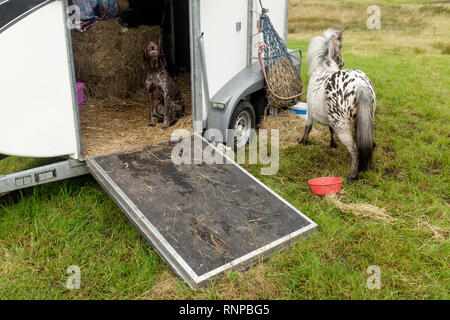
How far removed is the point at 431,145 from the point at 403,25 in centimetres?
1851

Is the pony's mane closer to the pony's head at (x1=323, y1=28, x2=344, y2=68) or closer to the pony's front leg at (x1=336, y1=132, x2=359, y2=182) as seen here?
the pony's head at (x1=323, y1=28, x2=344, y2=68)

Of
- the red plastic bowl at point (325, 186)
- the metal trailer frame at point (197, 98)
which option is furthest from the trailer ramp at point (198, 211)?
the red plastic bowl at point (325, 186)

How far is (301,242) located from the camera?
371cm

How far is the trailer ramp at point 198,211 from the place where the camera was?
10.9 feet

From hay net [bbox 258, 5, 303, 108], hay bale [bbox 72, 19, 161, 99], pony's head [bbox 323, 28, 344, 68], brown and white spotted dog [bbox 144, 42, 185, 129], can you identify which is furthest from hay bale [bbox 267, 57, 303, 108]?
hay bale [bbox 72, 19, 161, 99]

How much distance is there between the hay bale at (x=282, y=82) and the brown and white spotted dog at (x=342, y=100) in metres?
0.56

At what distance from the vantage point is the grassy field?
322 cm

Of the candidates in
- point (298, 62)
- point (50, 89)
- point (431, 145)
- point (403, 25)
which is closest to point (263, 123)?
point (298, 62)

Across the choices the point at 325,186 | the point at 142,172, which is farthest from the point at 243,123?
the point at 142,172

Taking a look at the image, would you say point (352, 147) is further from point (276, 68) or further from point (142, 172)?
point (142, 172)

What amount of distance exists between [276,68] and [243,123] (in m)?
1.07

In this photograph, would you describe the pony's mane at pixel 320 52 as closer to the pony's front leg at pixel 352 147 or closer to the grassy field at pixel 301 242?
the grassy field at pixel 301 242

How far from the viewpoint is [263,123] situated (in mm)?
6758
